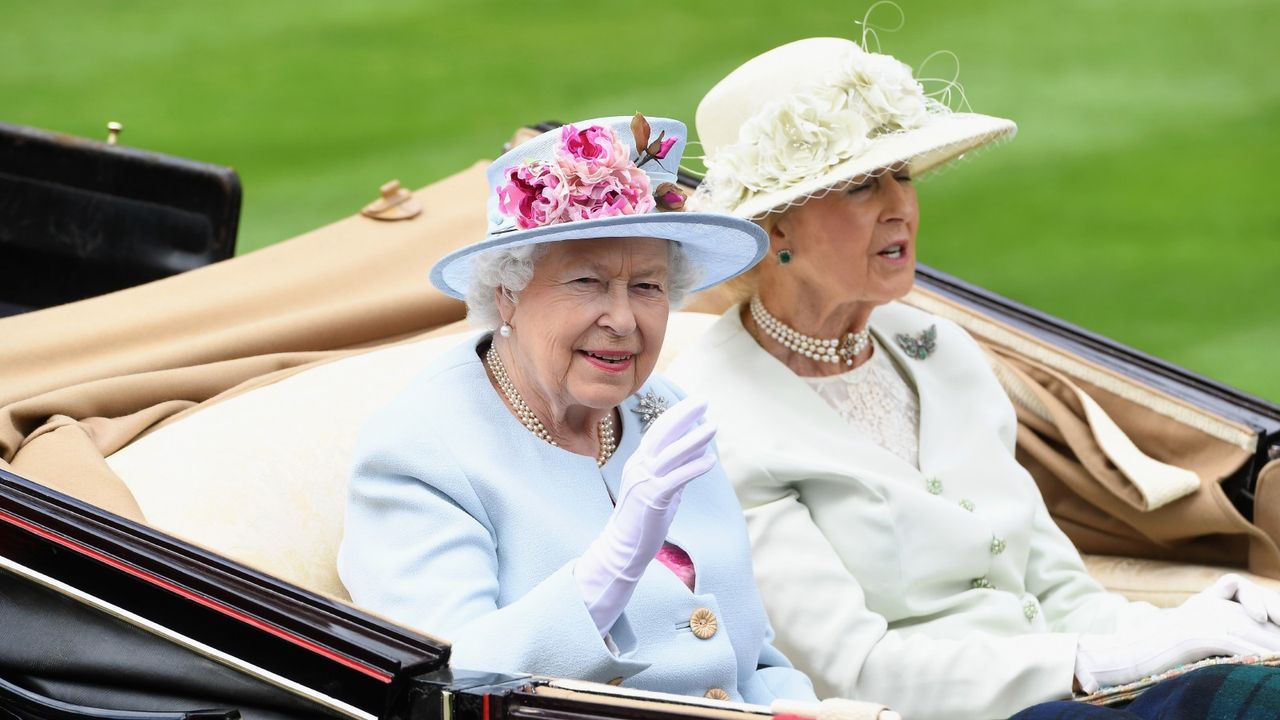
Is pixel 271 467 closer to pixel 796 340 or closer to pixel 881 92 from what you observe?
pixel 796 340

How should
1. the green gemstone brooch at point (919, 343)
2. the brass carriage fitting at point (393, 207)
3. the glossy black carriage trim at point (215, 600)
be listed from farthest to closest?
1. the brass carriage fitting at point (393, 207)
2. the green gemstone brooch at point (919, 343)
3. the glossy black carriage trim at point (215, 600)

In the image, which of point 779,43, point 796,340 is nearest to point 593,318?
point 796,340

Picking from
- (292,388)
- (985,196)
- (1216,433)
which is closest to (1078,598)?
(1216,433)

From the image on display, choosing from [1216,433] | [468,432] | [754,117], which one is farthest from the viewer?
[1216,433]

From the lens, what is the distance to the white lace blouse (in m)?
3.01

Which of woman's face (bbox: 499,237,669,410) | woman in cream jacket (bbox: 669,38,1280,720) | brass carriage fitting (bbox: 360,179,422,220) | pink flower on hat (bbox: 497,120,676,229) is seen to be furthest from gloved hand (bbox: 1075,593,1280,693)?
brass carriage fitting (bbox: 360,179,422,220)

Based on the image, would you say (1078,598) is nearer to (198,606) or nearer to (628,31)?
(198,606)

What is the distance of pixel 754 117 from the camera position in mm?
2945

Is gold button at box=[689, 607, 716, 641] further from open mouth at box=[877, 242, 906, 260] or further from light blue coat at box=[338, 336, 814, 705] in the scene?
open mouth at box=[877, 242, 906, 260]

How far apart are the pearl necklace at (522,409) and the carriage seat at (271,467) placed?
10.7 inches

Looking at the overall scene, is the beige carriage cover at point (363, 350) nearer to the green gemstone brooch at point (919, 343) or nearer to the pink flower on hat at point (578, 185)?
the green gemstone brooch at point (919, 343)

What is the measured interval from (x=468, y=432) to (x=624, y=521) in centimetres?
35

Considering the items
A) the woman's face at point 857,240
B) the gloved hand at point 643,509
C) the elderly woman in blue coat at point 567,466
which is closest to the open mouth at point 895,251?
the woman's face at point 857,240

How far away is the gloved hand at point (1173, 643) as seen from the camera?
2564mm
